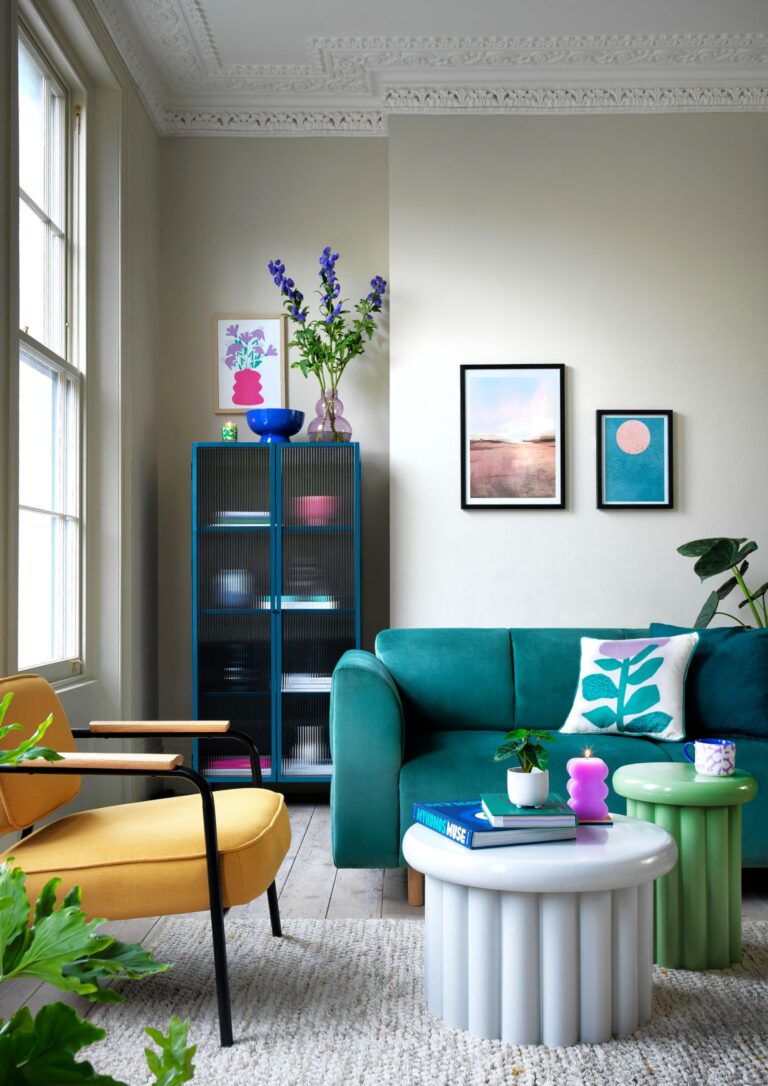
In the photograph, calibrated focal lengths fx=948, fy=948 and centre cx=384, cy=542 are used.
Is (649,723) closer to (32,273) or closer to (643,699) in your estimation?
(643,699)

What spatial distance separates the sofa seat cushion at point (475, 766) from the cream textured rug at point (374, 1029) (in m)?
0.47

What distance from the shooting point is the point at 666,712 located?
316 centimetres

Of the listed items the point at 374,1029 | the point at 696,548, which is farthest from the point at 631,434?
the point at 374,1029

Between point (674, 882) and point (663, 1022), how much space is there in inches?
14.6

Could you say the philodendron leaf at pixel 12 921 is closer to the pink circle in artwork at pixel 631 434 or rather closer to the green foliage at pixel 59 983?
the green foliage at pixel 59 983

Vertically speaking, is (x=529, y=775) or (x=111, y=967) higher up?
(x=111, y=967)

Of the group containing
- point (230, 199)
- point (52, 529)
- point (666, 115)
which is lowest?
point (52, 529)

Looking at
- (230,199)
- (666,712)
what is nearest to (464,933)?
(666,712)

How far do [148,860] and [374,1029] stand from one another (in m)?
0.58

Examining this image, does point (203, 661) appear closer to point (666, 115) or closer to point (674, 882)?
point (674, 882)

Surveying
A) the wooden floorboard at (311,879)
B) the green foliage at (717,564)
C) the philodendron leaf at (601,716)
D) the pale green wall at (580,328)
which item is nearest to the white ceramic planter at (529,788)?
the wooden floorboard at (311,879)

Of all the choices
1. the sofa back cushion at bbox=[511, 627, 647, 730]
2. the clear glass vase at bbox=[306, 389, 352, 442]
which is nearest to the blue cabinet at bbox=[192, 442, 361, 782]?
the clear glass vase at bbox=[306, 389, 352, 442]

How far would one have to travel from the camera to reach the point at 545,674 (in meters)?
3.45

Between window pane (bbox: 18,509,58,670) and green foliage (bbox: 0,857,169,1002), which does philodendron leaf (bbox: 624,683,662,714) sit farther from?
green foliage (bbox: 0,857,169,1002)
